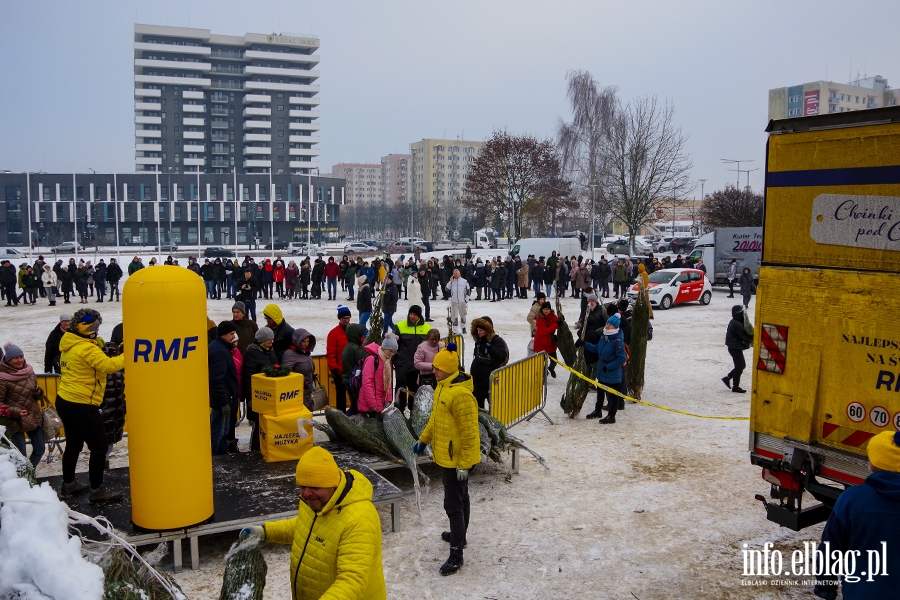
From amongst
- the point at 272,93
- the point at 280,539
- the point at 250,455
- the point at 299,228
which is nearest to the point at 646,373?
the point at 250,455

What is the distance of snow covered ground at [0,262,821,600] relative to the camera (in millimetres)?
5402

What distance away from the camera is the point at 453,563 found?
5598 millimetres

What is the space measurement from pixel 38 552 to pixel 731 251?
1236 inches

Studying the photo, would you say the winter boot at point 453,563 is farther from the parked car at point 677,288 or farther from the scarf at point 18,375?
the parked car at point 677,288

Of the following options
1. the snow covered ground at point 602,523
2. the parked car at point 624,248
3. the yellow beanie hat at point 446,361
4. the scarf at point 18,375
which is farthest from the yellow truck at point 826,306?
the parked car at point 624,248

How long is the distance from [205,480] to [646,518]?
13.3 ft

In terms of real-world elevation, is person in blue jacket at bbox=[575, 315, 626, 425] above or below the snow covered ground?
above

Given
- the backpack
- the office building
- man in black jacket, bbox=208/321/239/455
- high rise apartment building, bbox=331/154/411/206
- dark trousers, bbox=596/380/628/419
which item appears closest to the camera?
man in black jacket, bbox=208/321/239/455

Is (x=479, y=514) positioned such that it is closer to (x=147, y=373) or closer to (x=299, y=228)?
(x=147, y=373)

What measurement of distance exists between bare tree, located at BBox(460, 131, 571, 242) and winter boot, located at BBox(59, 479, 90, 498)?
48736 mm

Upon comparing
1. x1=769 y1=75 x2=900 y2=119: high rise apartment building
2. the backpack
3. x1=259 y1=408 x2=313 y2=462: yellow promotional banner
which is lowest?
x1=259 y1=408 x2=313 y2=462: yellow promotional banner

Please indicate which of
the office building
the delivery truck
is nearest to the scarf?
the delivery truck

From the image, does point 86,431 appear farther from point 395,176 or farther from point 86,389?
point 395,176

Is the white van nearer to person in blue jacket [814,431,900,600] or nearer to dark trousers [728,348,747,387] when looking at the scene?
dark trousers [728,348,747,387]
